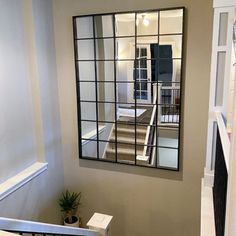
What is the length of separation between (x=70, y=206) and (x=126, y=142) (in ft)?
3.79

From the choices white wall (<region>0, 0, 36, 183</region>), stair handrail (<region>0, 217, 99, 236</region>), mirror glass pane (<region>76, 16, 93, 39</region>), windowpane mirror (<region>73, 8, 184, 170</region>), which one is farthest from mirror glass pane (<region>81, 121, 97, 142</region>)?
stair handrail (<region>0, 217, 99, 236</region>)

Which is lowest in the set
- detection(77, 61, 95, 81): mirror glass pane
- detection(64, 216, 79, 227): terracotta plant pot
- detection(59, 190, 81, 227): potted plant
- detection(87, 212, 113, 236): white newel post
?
detection(64, 216, 79, 227): terracotta plant pot

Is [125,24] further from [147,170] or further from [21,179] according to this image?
[21,179]

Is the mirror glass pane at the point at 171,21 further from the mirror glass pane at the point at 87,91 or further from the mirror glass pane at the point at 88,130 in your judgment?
the mirror glass pane at the point at 88,130

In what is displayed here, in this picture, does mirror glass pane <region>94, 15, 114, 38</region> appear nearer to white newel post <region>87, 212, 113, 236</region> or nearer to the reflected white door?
the reflected white door

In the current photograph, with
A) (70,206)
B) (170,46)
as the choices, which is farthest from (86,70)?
(70,206)

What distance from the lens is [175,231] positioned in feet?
10.2

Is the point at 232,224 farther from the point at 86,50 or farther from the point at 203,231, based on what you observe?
the point at 86,50

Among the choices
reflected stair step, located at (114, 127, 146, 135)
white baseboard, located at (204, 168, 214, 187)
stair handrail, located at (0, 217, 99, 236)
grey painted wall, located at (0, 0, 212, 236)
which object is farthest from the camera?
reflected stair step, located at (114, 127, 146, 135)

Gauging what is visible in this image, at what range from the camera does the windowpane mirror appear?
108 inches

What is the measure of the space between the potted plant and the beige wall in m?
0.11

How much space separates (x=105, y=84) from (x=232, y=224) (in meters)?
2.50

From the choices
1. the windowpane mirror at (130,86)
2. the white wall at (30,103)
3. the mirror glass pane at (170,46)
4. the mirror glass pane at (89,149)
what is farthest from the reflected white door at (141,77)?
the white wall at (30,103)

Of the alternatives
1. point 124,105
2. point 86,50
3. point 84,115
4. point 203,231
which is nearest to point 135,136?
point 124,105
